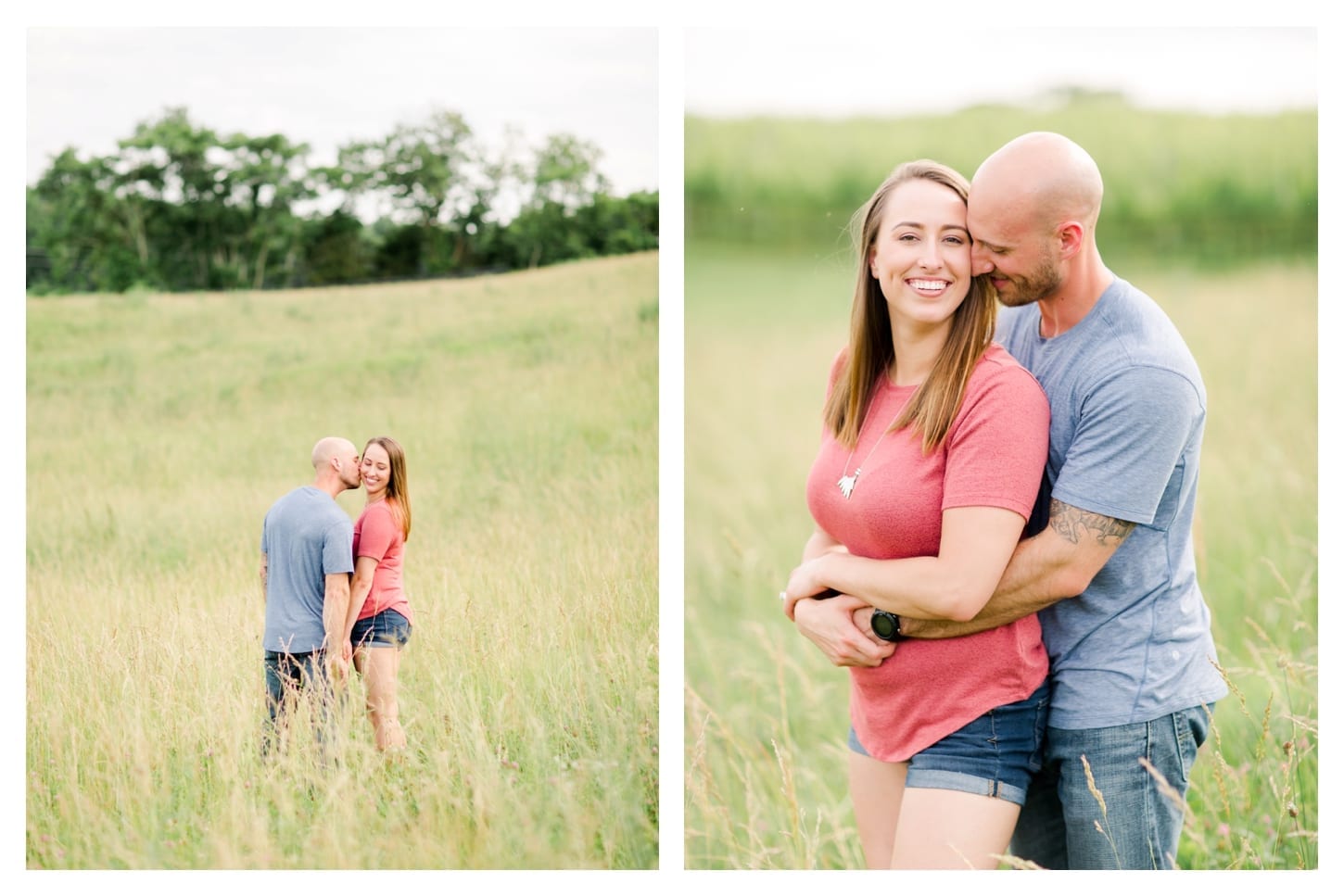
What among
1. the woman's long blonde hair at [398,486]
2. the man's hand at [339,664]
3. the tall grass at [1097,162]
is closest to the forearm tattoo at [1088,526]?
the woman's long blonde hair at [398,486]

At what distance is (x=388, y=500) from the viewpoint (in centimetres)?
257

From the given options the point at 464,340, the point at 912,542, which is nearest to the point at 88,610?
the point at 464,340

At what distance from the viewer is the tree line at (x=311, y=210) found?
2656mm

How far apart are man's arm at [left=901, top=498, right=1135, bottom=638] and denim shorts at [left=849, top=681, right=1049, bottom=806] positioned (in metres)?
0.21

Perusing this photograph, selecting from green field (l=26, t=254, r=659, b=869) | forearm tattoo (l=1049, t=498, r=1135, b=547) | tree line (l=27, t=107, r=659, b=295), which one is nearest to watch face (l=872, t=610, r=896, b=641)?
forearm tattoo (l=1049, t=498, r=1135, b=547)

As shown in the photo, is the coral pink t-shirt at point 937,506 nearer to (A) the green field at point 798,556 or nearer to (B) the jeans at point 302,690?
(A) the green field at point 798,556

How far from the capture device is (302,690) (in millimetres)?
2479

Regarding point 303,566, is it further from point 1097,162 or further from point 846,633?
point 1097,162

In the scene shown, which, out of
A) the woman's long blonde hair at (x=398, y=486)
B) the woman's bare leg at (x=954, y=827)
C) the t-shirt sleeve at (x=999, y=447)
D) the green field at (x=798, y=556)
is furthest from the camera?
the green field at (x=798, y=556)

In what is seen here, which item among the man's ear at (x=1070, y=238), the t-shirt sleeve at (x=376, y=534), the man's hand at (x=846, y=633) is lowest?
the man's hand at (x=846, y=633)

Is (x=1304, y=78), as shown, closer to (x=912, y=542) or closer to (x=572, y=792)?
(x=912, y=542)

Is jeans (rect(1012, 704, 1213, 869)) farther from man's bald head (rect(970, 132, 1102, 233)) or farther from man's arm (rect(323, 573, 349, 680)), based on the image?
man's arm (rect(323, 573, 349, 680))

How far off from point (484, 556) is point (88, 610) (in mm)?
1014

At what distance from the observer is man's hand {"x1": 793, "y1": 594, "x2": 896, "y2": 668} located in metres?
2.04
